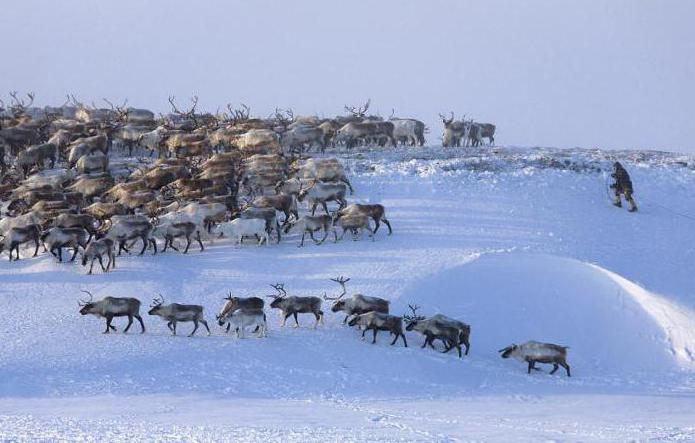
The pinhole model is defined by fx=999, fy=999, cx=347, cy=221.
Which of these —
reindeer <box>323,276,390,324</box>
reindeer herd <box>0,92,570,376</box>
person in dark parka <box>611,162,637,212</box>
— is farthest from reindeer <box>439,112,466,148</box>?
reindeer <box>323,276,390,324</box>

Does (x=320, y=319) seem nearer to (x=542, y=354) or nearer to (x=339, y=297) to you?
(x=339, y=297)

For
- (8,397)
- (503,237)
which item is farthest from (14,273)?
(503,237)

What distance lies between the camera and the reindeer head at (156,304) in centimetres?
1717

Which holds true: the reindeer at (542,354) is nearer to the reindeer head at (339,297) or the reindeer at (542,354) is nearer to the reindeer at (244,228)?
the reindeer head at (339,297)

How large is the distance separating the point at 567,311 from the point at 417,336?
3.19 metres

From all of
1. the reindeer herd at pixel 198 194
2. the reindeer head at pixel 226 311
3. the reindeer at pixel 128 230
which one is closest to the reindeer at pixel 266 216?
the reindeer herd at pixel 198 194

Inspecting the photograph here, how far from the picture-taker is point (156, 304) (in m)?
18.0

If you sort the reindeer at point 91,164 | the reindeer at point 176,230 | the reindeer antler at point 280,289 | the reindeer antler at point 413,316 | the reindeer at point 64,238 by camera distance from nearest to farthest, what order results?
the reindeer antler at point 413,316 → the reindeer antler at point 280,289 → the reindeer at point 64,238 → the reindeer at point 176,230 → the reindeer at point 91,164

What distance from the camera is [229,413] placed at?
41.4 ft

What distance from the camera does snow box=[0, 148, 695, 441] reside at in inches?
497

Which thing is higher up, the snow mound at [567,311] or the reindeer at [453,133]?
the reindeer at [453,133]

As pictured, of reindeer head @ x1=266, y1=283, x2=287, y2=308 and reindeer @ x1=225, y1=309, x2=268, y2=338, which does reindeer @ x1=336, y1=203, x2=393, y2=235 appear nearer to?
reindeer head @ x1=266, y1=283, x2=287, y2=308

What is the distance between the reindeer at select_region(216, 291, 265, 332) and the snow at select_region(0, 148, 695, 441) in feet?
1.40

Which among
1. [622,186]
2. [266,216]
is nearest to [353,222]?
[266,216]
